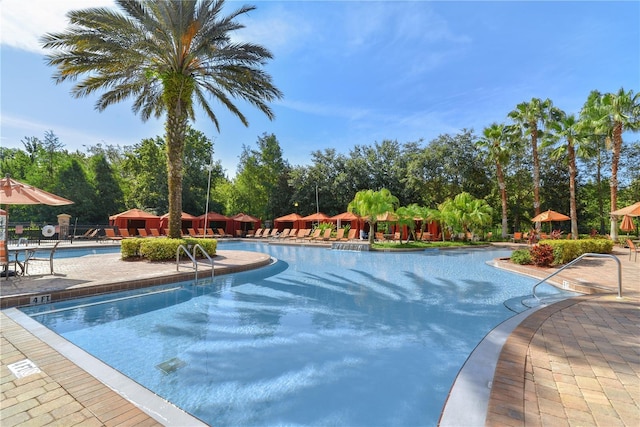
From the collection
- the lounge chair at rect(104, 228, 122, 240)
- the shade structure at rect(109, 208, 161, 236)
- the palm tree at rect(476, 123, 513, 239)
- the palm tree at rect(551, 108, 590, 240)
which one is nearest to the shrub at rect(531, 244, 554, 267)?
the palm tree at rect(551, 108, 590, 240)

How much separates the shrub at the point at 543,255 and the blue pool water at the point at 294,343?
3.04m

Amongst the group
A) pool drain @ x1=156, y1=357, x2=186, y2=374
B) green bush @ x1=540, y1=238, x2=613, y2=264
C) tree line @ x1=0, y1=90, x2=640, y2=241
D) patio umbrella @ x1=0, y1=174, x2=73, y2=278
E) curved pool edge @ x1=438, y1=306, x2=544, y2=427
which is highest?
tree line @ x1=0, y1=90, x2=640, y2=241

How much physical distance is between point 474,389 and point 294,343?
8.47 feet

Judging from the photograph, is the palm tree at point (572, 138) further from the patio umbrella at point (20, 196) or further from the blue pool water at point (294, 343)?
the patio umbrella at point (20, 196)

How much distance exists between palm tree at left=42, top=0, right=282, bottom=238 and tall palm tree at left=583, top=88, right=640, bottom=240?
63.1ft

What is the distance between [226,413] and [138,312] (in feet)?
13.3

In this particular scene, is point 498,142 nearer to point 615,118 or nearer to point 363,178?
point 615,118

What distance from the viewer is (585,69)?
14.7m

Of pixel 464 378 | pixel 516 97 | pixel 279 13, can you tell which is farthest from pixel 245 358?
pixel 516 97

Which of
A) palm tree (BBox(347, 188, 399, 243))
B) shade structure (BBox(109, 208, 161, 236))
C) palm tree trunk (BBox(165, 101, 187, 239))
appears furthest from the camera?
shade structure (BBox(109, 208, 161, 236))

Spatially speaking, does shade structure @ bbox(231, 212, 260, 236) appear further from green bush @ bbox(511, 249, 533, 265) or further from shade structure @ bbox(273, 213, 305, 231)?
green bush @ bbox(511, 249, 533, 265)

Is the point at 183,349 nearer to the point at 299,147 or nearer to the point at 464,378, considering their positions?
the point at 464,378

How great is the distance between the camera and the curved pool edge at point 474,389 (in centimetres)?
245

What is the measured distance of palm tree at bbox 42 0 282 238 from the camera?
986cm
